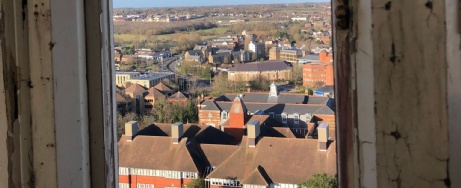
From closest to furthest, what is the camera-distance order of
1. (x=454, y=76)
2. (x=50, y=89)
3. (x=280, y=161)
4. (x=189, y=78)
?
(x=454, y=76), (x=50, y=89), (x=280, y=161), (x=189, y=78)

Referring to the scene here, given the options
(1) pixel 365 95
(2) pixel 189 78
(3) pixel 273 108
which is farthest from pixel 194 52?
(1) pixel 365 95

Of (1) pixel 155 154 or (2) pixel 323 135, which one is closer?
(2) pixel 323 135

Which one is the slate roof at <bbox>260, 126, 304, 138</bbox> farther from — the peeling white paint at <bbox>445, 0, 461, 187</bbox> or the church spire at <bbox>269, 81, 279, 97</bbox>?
the peeling white paint at <bbox>445, 0, 461, 187</bbox>

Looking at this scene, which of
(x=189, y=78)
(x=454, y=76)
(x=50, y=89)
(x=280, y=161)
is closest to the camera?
(x=454, y=76)

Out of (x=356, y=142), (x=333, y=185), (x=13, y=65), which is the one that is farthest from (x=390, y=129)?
(x=13, y=65)

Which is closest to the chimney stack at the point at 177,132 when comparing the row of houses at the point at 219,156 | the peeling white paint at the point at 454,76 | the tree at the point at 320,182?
the row of houses at the point at 219,156

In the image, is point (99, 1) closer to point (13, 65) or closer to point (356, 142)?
point (13, 65)

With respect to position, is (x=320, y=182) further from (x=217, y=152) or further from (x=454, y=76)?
(x=454, y=76)
